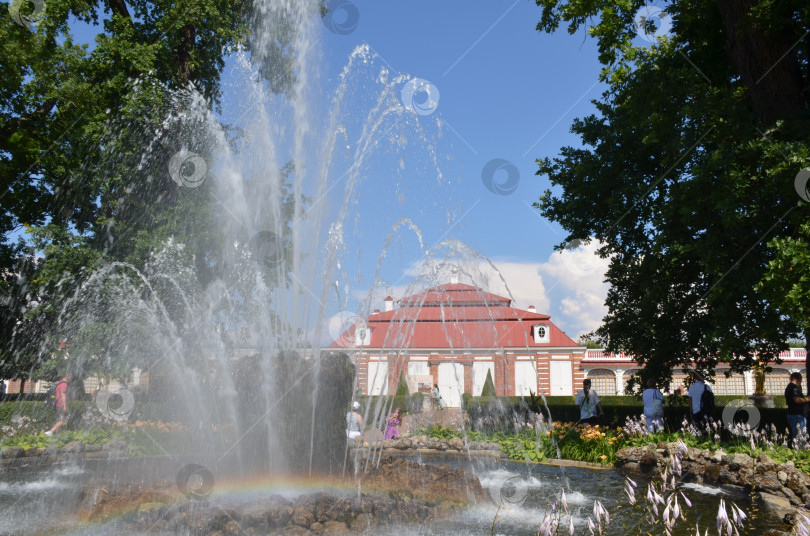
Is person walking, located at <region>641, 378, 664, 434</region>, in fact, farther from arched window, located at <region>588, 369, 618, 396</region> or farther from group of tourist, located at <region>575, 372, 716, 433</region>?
arched window, located at <region>588, 369, 618, 396</region>

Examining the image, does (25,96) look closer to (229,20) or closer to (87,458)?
(229,20)

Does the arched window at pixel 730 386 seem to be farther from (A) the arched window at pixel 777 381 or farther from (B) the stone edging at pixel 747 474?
(B) the stone edging at pixel 747 474

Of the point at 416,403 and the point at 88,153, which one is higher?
the point at 88,153

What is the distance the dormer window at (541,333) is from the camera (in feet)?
150

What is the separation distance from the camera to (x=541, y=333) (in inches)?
1810

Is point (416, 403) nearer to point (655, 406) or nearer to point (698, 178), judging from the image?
point (655, 406)

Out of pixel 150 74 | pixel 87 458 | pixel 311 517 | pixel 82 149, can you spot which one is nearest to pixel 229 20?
pixel 150 74

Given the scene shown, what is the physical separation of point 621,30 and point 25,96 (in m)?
15.7

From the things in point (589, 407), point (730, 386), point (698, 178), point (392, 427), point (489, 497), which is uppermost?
point (698, 178)

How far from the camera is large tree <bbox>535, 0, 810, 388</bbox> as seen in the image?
10.3 meters

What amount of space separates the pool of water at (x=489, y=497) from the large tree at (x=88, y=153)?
5.56 meters

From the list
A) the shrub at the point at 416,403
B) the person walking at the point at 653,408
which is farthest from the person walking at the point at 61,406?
the shrub at the point at 416,403

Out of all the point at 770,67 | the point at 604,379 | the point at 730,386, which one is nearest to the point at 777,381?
the point at 730,386

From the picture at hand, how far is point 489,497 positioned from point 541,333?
130ft
